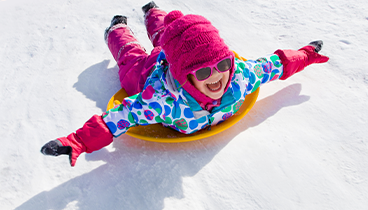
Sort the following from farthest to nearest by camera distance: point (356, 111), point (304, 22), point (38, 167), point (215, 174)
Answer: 1. point (304, 22)
2. point (356, 111)
3. point (38, 167)
4. point (215, 174)

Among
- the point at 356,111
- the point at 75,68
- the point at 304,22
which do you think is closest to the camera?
the point at 356,111

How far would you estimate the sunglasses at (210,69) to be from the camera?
1.38 meters

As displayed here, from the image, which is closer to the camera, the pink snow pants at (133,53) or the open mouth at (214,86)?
the open mouth at (214,86)

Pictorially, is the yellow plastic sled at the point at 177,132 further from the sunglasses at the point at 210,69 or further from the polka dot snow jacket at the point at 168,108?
the sunglasses at the point at 210,69

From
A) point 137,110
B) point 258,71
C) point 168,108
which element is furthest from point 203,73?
point 258,71

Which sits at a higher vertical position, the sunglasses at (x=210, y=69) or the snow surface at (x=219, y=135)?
the sunglasses at (x=210, y=69)

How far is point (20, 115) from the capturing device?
196 cm

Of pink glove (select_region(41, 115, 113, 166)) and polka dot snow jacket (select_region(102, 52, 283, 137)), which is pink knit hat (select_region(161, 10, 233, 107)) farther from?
pink glove (select_region(41, 115, 113, 166))

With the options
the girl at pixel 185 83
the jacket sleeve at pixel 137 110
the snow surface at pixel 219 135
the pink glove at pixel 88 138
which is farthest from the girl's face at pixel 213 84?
the pink glove at pixel 88 138

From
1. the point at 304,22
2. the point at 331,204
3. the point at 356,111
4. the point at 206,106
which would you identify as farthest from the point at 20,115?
the point at 304,22

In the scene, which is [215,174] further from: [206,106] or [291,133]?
[291,133]

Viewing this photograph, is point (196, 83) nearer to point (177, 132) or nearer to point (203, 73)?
point (203, 73)

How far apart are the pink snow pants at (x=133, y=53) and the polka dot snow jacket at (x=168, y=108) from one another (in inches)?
10.6

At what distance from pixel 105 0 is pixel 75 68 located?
115 centimetres
